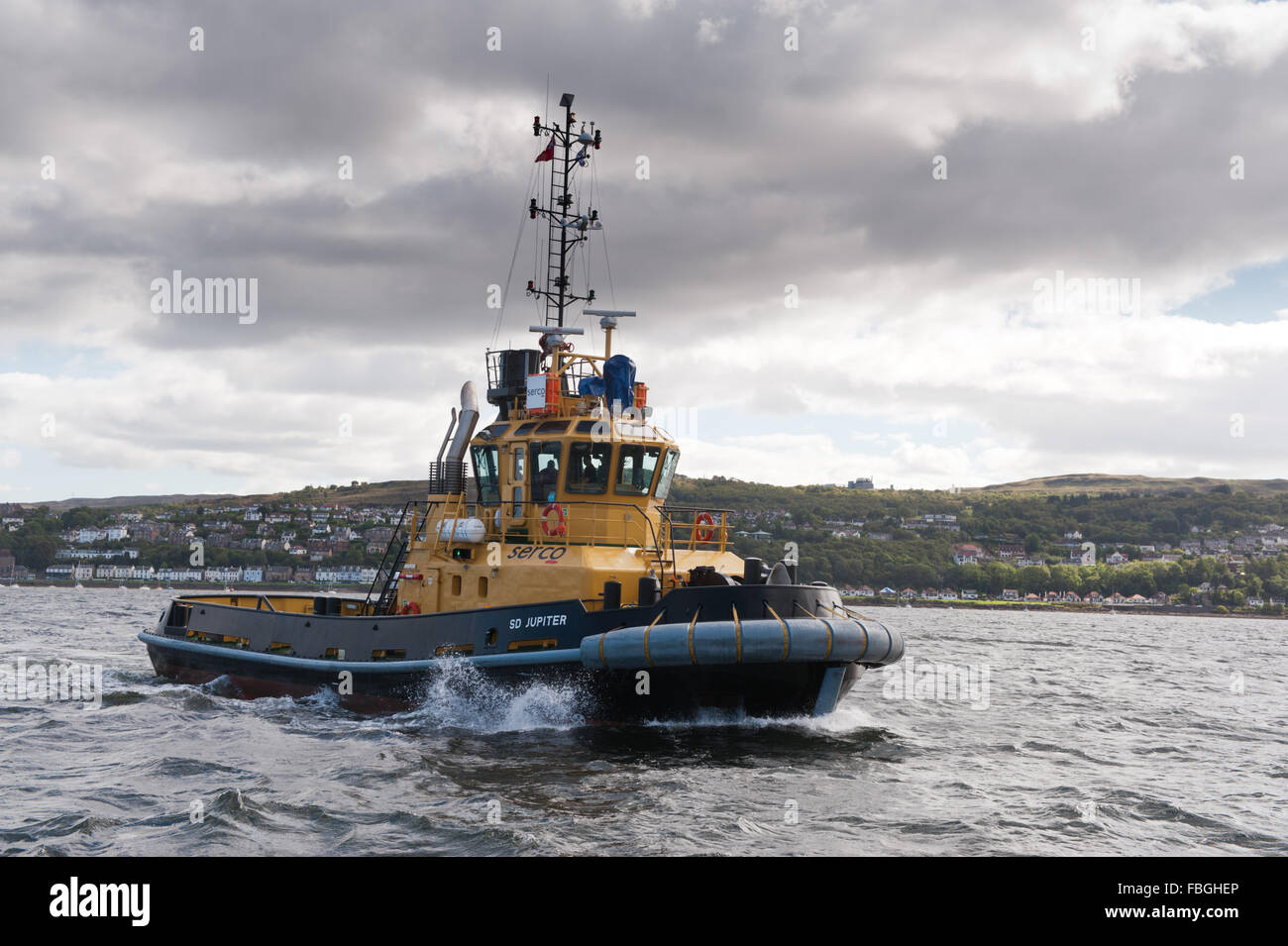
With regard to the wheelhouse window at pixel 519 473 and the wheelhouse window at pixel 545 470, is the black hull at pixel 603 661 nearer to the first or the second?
the wheelhouse window at pixel 519 473

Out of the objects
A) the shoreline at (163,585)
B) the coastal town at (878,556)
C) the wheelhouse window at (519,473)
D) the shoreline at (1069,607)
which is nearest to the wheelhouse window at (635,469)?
the wheelhouse window at (519,473)

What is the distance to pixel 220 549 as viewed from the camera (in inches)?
4345

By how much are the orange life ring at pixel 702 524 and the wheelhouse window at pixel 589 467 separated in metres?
1.84

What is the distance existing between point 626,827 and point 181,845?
161 inches

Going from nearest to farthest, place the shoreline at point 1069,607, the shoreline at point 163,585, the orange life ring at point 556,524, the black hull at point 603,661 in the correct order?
the black hull at point 603,661, the orange life ring at point 556,524, the shoreline at point 1069,607, the shoreline at point 163,585

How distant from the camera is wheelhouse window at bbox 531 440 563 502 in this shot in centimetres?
1580

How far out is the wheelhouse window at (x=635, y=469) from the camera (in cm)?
1577

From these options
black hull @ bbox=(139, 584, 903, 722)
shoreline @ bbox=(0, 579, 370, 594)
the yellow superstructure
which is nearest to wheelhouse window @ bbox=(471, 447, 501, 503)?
the yellow superstructure

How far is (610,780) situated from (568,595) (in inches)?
145

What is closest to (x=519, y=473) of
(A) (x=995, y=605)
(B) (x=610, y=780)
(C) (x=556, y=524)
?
(C) (x=556, y=524)

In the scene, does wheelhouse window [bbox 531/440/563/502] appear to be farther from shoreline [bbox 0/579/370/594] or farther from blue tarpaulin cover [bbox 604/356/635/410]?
shoreline [bbox 0/579/370/594]

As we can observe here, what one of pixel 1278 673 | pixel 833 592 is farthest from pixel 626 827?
pixel 1278 673

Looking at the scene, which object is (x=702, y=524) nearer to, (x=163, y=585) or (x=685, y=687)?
(x=685, y=687)
